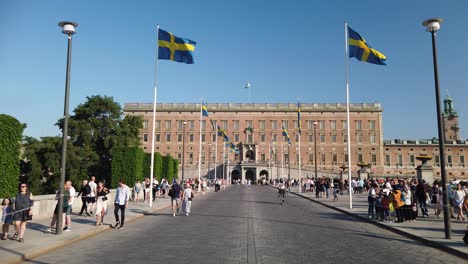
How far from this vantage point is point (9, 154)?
1672 centimetres

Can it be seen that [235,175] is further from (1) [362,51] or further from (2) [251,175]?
(1) [362,51]

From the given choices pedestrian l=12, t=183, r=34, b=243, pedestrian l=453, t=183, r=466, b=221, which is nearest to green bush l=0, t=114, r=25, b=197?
pedestrian l=12, t=183, r=34, b=243

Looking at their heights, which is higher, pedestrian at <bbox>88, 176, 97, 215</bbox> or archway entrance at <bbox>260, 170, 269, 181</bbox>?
archway entrance at <bbox>260, 170, 269, 181</bbox>

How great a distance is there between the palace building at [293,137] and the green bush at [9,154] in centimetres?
8145

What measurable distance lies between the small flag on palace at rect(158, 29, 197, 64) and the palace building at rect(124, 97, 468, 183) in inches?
3048

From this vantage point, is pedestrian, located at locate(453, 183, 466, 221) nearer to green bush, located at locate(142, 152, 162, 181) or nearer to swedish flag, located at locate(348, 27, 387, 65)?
swedish flag, located at locate(348, 27, 387, 65)

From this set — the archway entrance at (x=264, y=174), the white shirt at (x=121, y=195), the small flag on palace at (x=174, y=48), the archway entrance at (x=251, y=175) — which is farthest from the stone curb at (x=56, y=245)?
the archway entrance at (x=251, y=175)

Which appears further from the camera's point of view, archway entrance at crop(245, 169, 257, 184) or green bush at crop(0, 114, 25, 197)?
archway entrance at crop(245, 169, 257, 184)

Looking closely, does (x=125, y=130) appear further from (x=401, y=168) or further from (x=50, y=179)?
(x=401, y=168)

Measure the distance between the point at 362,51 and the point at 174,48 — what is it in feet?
32.7

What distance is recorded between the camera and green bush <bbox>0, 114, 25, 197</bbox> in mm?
16188

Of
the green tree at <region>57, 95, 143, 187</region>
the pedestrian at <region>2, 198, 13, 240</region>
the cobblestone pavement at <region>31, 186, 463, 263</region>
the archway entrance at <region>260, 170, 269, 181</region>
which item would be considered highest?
the green tree at <region>57, 95, 143, 187</region>

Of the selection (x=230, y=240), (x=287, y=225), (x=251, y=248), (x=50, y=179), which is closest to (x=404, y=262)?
(x=251, y=248)

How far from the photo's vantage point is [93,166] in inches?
1964
